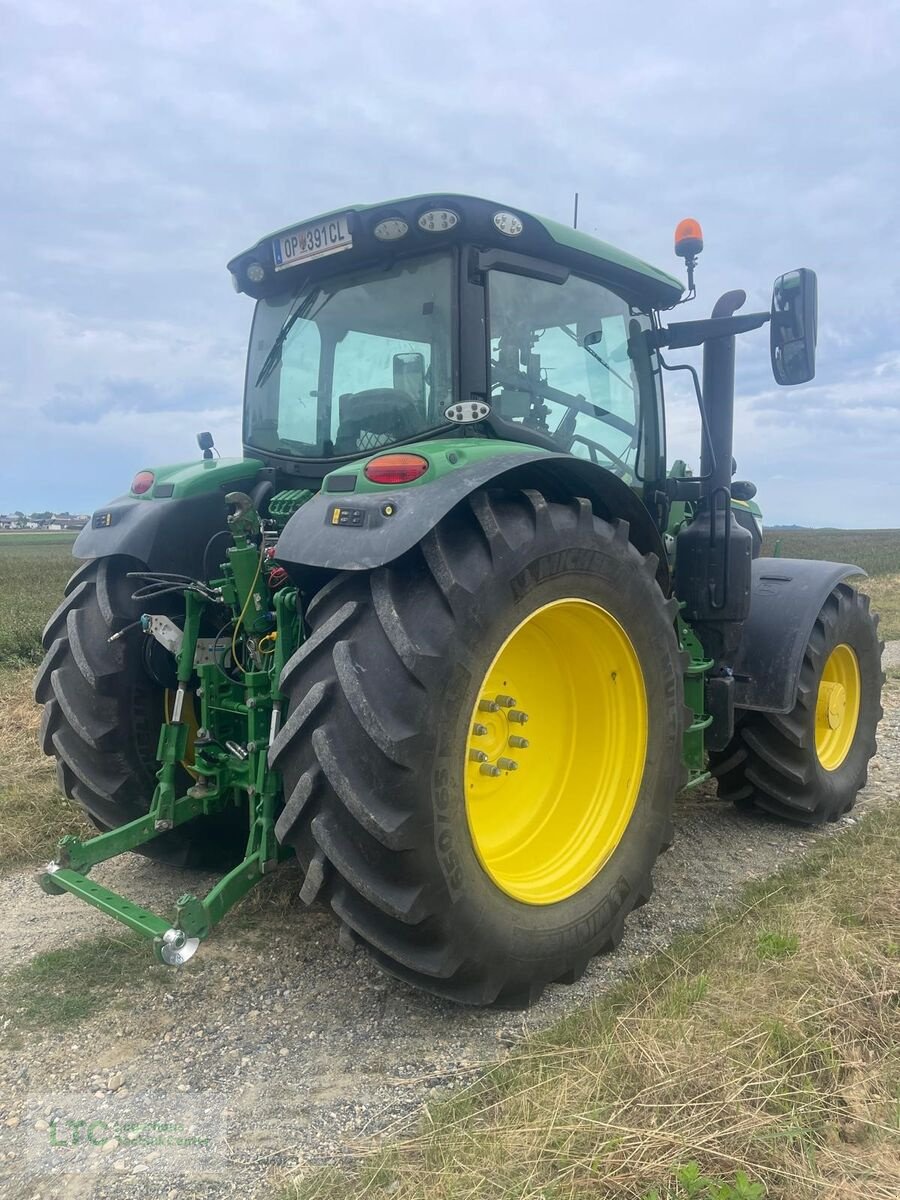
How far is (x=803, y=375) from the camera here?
363 cm

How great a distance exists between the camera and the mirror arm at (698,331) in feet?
12.6

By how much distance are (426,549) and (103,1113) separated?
160cm

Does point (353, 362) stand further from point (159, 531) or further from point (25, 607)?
point (25, 607)

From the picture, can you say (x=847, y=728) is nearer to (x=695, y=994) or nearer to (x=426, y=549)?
(x=695, y=994)

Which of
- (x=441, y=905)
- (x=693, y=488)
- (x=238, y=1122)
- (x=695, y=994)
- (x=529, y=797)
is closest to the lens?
(x=238, y=1122)

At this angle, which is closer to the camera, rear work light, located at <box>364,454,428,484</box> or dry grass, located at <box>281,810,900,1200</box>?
dry grass, located at <box>281,810,900,1200</box>

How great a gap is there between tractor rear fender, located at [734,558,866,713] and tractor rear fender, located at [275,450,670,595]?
1.75 meters

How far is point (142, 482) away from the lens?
3.58 m

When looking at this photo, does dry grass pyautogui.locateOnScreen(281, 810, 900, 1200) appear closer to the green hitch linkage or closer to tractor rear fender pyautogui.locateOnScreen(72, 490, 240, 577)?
the green hitch linkage

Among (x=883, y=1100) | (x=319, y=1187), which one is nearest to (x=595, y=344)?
(x=883, y=1100)

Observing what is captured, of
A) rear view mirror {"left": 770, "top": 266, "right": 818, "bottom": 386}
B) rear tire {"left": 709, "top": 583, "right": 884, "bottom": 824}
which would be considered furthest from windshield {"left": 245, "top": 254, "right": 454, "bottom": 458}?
rear tire {"left": 709, "top": 583, "right": 884, "bottom": 824}

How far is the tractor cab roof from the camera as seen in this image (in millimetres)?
2924

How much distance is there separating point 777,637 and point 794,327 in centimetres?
136

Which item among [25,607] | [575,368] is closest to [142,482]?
[575,368]
